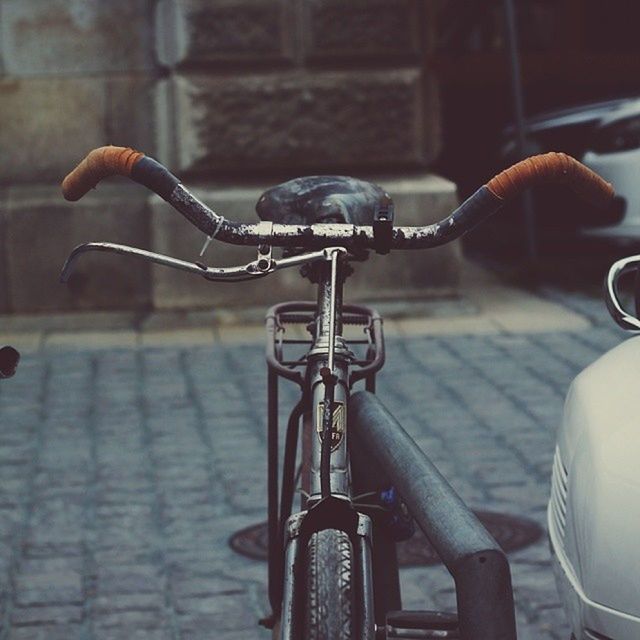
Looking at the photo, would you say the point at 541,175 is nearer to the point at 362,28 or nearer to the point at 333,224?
the point at 333,224

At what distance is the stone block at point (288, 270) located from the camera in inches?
368

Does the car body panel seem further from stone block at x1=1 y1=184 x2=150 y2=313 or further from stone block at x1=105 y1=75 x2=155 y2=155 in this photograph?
stone block at x1=105 y1=75 x2=155 y2=155

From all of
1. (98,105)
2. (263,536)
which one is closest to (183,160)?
(98,105)

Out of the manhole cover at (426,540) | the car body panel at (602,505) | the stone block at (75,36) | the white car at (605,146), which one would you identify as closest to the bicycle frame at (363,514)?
the car body panel at (602,505)

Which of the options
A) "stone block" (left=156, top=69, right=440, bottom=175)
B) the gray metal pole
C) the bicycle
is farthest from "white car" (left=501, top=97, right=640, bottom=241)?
the bicycle

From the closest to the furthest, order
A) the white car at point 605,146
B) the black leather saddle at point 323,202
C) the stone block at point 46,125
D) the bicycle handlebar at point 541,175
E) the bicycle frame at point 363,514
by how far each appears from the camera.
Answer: the bicycle frame at point 363,514
the bicycle handlebar at point 541,175
the black leather saddle at point 323,202
the stone block at point 46,125
the white car at point 605,146

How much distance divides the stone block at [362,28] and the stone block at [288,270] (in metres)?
0.71

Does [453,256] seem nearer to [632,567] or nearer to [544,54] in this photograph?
[544,54]

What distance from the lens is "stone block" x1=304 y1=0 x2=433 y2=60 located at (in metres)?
9.45

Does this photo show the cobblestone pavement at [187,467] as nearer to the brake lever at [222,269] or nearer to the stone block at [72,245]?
the stone block at [72,245]

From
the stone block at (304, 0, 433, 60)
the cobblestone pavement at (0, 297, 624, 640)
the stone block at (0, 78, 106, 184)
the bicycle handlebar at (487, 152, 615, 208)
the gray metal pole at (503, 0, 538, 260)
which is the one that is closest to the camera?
the bicycle handlebar at (487, 152, 615, 208)

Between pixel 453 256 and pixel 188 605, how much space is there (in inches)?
208

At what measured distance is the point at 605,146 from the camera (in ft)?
35.8

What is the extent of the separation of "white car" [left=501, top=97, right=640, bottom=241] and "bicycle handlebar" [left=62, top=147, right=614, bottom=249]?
25.8 ft
